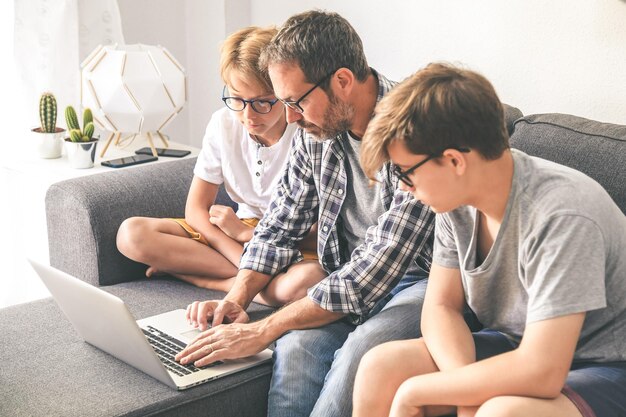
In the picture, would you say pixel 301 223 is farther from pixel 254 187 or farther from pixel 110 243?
pixel 110 243

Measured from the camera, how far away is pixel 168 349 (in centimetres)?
186

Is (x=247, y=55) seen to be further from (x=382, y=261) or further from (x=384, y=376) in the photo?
(x=384, y=376)

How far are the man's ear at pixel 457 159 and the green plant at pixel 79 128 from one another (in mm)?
1656

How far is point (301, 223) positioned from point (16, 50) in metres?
1.38

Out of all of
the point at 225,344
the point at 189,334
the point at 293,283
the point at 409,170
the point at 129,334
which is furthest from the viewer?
the point at 293,283

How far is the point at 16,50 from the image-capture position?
294 cm

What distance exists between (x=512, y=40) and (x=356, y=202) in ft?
2.32

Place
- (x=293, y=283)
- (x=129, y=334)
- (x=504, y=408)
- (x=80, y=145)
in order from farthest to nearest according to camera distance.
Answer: (x=80, y=145), (x=293, y=283), (x=129, y=334), (x=504, y=408)

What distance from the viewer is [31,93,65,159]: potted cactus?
282 centimetres

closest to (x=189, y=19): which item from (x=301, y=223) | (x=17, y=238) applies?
(x=17, y=238)

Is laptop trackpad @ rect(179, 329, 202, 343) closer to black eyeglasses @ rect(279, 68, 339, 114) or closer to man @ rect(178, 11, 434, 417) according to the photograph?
man @ rect(178, 11, 434, 417)

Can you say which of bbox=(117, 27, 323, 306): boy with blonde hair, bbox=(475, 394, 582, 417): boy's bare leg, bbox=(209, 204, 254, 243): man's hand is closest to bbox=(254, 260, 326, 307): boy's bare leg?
bbox=(117, 27, 323, 306): boy with blonde hair

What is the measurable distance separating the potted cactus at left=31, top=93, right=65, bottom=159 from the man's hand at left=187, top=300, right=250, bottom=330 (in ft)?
3.68

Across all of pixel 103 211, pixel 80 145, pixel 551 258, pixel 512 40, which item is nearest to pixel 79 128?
pixel 80 145
